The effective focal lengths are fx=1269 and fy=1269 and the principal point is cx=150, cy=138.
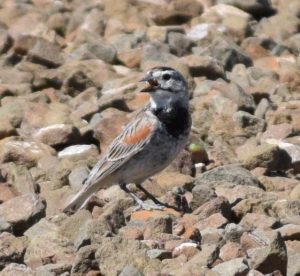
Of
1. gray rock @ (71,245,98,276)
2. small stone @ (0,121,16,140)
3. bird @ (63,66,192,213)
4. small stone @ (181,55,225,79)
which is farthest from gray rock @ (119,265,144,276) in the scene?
small stone @ (181,55,225,79)

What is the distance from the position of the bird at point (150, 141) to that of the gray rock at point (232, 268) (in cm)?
234

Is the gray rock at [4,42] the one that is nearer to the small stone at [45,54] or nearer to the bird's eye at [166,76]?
the small stone at [45,54]

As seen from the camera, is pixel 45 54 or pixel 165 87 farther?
pixel 45 54

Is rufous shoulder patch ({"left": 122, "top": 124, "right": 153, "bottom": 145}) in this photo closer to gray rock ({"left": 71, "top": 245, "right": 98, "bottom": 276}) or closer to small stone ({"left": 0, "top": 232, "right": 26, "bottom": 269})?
small stone ({"left": 0, "top": 232, "right": 26, "bottom": 269})

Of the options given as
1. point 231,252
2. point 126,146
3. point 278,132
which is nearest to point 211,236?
point 231,252

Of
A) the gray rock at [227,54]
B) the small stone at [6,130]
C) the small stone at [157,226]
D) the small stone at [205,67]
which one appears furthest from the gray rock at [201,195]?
the gray rock at [227,54]

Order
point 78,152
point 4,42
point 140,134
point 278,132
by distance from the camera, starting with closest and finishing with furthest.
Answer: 1. point 140,134
2. point 78,152
3. point 278,132
4. point 4,42

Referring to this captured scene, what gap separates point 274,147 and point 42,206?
2427mm

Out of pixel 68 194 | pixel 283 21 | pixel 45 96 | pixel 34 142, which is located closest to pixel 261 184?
pixel 68 194

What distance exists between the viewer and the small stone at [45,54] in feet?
48.0

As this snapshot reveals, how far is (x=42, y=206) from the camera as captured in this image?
1027 cm

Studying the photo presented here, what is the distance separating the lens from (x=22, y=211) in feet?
33.1

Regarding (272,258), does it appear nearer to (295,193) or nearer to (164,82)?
(295,193)

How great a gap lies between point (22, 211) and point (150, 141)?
147 centimetres
